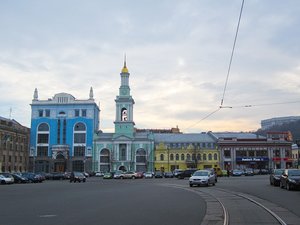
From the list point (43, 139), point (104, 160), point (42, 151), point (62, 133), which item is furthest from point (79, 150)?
point (43, 139)

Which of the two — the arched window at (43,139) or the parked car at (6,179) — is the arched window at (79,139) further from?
the parked car at (6,179)

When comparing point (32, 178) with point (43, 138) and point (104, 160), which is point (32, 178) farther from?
point (43, 138)

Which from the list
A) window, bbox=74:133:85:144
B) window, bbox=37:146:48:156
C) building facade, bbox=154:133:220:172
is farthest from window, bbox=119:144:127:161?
window, bbox=37:146:48:156

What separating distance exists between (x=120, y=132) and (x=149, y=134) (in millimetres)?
8656

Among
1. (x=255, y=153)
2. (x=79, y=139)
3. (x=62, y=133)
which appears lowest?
(x=255, y=153)

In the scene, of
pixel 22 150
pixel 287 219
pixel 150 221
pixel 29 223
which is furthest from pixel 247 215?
pixel 22 150

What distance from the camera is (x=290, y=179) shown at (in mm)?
30719

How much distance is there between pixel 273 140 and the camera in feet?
376

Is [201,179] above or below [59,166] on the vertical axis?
below

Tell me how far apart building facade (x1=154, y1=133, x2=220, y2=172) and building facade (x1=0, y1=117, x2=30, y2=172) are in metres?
34.9

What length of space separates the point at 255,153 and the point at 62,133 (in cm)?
5193

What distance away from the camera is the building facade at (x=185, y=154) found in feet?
380

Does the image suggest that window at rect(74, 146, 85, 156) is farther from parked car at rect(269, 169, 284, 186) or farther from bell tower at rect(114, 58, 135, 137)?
parked car at rect(269, 169, 284, 186)

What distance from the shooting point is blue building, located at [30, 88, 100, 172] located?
371 ft
